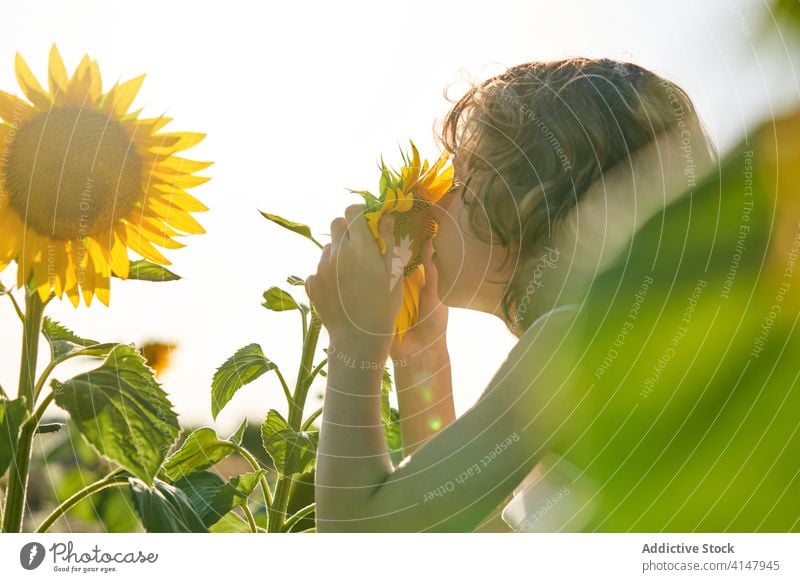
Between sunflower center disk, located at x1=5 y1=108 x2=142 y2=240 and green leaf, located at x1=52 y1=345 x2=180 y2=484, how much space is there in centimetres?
10

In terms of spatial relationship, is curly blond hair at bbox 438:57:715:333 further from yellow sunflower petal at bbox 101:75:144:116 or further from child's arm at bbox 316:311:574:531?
yellow sunflower petal at bbox 101:75:144:116

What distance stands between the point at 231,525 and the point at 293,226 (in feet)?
0.67

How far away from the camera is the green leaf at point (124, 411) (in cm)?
41

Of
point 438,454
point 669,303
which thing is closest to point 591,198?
point 669,303

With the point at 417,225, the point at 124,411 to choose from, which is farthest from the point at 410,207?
the point at 124,411

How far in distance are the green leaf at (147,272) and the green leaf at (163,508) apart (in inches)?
4.7

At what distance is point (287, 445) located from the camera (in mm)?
524

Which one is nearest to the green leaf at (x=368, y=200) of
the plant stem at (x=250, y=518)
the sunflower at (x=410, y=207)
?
the sunflower at (x=410, y=207)

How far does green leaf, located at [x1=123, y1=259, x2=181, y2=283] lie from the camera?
49 cm
